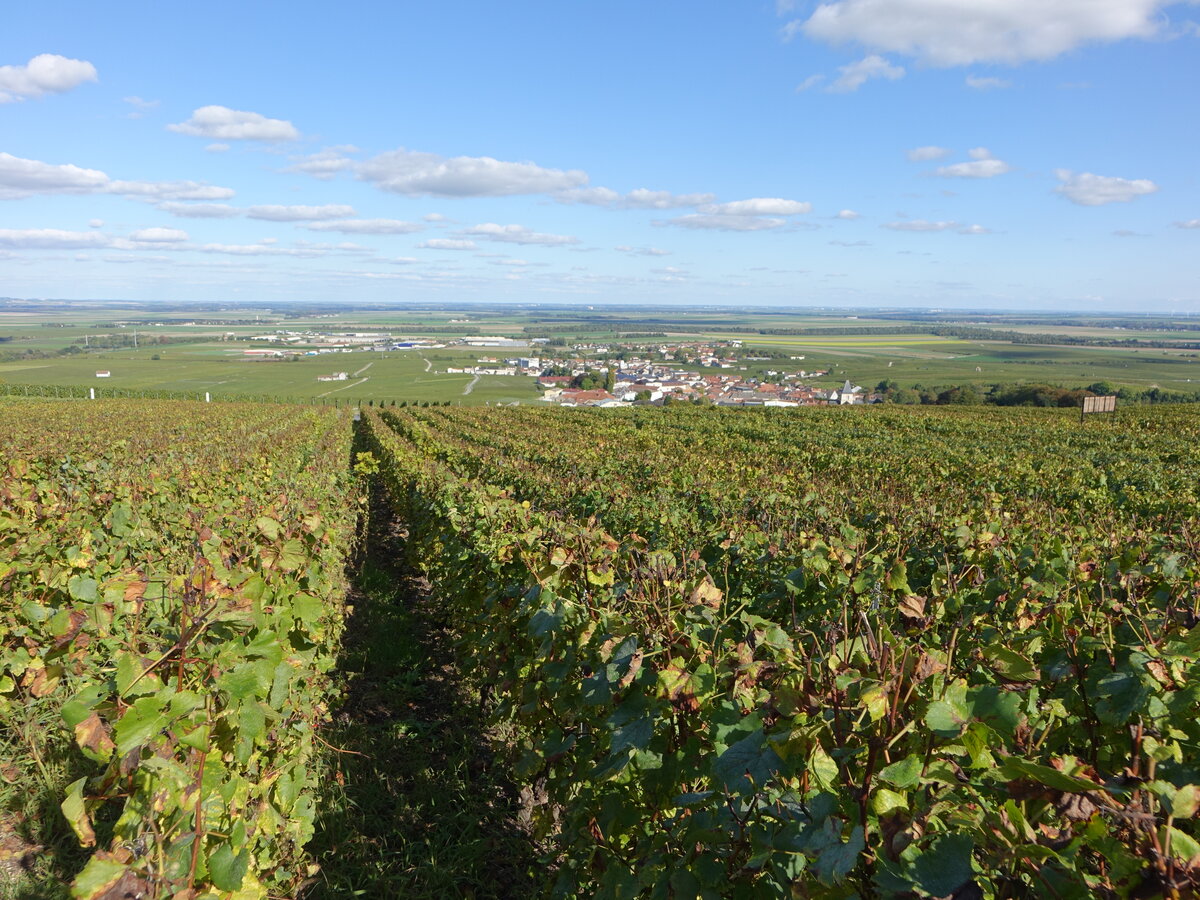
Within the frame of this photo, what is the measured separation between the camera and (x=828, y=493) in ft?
31.0

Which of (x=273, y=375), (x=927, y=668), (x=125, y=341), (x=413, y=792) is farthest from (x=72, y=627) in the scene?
(x=125, y=341)

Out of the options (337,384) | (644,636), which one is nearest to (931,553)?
(644,636)

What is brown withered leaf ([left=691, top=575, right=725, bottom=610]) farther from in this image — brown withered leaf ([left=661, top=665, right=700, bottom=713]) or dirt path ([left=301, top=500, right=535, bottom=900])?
dirt path ([left=301, top=500, right=535, bottom=900])

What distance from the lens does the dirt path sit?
3.58 m

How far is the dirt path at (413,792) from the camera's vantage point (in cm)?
358

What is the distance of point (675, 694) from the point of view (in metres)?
2.02

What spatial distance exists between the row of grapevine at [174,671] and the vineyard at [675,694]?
17 mm

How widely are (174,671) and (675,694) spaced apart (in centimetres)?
195

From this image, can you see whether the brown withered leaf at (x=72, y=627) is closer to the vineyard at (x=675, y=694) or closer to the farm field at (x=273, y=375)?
the vineyard at (x=675, y=694)

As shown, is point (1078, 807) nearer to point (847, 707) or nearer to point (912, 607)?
point (847, 707)

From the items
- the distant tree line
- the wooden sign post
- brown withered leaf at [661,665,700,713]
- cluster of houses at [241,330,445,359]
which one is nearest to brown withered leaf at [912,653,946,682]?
brown withered leaf at [661,665,700,713]

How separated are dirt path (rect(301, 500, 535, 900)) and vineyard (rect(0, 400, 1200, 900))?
185 mm

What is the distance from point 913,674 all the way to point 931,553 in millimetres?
3813

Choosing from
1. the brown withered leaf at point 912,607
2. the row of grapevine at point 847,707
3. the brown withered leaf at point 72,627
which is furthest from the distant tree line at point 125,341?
the brown withered leaf at point 912,607
